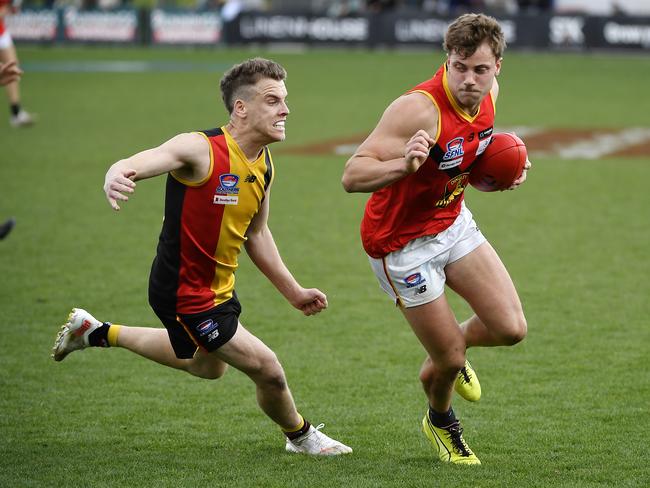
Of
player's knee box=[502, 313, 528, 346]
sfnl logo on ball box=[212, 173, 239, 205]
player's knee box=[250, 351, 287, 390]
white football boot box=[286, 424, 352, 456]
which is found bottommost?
white football boot box=[286, 424, 352, 456]

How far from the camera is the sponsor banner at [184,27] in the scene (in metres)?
34.0

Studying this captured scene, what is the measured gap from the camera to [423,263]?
5512 millimetres

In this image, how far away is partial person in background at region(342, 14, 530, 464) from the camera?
5246 mm

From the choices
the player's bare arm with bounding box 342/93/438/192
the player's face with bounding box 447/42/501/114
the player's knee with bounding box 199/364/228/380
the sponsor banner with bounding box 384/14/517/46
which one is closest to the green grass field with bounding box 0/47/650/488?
the player's knee with bounding box 199/364/228/380

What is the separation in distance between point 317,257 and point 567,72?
62.8 ft

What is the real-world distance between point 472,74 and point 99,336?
2.54 m

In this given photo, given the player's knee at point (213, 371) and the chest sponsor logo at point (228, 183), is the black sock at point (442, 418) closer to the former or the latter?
the player's knee at point (213, 371)

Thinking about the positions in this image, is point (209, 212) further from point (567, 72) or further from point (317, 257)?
point (567, 72)

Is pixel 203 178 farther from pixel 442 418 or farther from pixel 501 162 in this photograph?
pixel 442 418

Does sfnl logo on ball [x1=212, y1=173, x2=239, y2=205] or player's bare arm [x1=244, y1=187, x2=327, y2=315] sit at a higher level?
sfnl logo on ball [x1=212, y1=173, x2=239, y2=205]

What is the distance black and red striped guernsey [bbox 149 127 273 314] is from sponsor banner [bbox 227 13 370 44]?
2881 centimetres

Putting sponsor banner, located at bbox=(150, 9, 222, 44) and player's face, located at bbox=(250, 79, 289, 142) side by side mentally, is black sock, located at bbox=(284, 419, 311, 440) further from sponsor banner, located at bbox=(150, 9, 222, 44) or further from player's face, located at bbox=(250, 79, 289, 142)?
sponsor banner, located at bbox=(150, 9, 222, 44)

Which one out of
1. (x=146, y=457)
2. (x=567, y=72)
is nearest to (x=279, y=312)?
(x=146, y=457)

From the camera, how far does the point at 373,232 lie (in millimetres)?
5609
